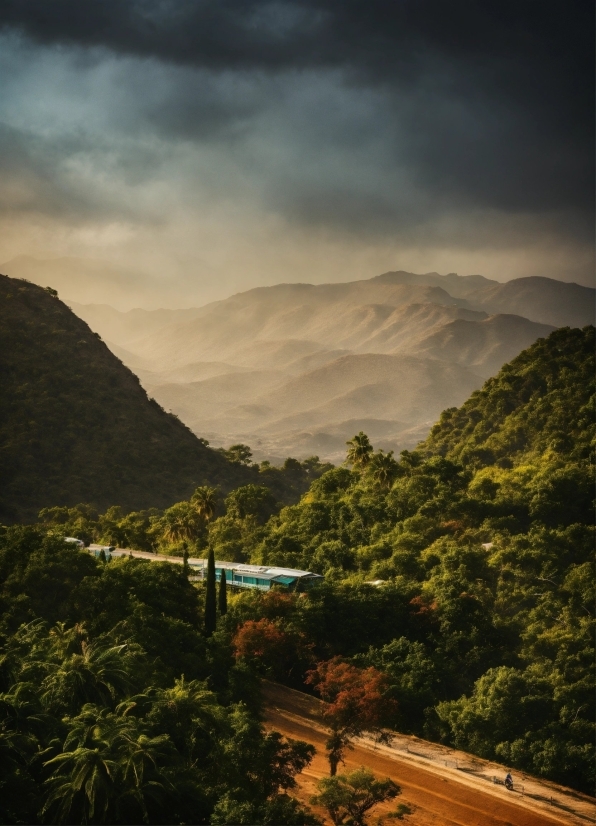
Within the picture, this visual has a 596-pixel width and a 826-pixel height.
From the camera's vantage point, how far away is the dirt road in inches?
1110

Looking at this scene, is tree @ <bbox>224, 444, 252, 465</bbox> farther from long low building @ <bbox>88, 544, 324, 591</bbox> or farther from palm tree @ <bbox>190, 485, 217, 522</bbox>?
long low building @ <bbox>88, 544, 324, 591</bbox>

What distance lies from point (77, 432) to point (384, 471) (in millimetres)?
41594

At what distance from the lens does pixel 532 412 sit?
212 feet

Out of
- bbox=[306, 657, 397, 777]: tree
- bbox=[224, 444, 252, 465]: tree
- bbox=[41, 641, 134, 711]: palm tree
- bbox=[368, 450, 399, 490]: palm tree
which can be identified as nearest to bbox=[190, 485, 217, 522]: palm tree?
bbox=[368, 450, 399, 490]: palm tree

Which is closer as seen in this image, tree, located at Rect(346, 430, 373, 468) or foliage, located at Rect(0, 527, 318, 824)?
foliage, located at Rect(0, 527, 318, 824)

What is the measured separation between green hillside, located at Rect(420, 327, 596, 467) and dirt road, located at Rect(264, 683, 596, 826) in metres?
27.2

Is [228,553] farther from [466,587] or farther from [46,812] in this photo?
[46,812]

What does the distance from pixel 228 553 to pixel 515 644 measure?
23.5m

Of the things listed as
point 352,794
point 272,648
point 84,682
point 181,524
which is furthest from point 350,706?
point 181,524

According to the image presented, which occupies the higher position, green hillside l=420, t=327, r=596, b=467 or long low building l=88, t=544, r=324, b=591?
green hillside l=420, t=327, r=596, b=467

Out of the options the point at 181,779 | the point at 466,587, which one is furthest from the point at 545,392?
the point at 181,779

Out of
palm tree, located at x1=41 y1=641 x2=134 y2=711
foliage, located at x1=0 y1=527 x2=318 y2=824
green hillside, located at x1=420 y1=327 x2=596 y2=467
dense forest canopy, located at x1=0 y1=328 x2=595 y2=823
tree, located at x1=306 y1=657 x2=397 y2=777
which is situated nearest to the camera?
foliage, located at x1=0 y1=527 x2=318 y2=824

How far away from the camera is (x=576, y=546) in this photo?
146 feet

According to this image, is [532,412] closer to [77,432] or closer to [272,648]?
[272,648]
